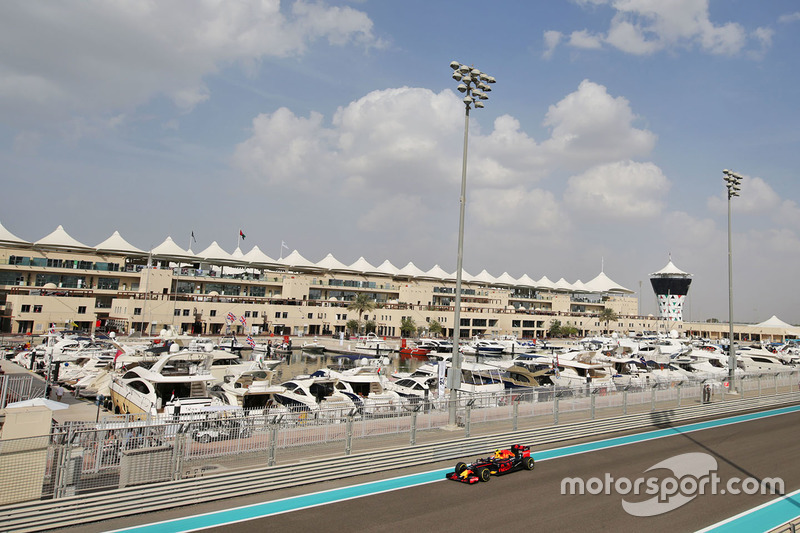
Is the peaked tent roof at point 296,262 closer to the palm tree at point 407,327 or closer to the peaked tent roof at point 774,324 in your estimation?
the palm tree at point 407,327

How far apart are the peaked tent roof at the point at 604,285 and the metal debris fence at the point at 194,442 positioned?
416 feet

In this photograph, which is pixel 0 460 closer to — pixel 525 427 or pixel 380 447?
pixel 380 447

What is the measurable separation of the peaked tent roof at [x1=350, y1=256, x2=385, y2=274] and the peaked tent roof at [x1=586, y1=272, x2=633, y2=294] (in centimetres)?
6451

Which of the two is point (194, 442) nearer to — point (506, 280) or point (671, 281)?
point (506, 280)

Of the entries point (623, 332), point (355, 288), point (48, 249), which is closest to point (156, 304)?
point (48, 249)

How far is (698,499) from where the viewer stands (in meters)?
13.5

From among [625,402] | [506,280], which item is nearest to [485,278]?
[506,280]

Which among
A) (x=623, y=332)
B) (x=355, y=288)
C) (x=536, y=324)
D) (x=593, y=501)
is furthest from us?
(x=623, y=332)

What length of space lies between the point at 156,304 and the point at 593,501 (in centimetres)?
7362

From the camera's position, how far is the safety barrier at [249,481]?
9.99 m

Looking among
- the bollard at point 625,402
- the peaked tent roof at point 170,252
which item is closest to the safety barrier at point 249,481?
the bollard at point 625,402

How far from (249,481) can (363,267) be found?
92178 millimetres

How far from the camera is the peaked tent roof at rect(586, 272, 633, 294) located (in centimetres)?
13725

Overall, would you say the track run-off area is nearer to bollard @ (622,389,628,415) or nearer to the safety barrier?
the safety barrier
